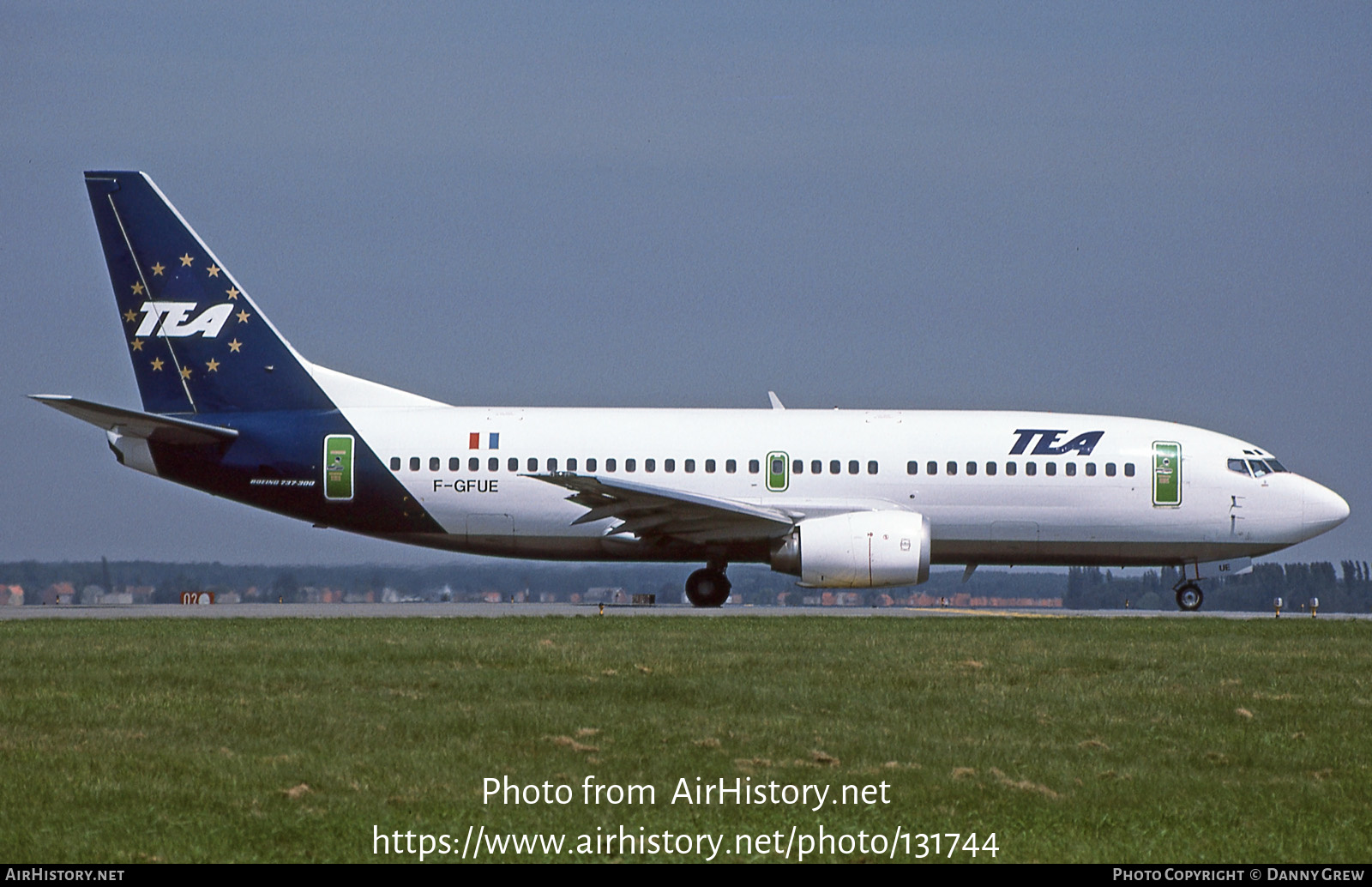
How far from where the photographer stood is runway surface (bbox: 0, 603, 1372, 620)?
24281mm

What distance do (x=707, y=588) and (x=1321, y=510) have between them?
11.9 m

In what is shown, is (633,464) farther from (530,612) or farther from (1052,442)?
(1052,442)

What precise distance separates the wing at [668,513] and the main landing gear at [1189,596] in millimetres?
8085

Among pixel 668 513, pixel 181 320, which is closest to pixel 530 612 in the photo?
pixel 668 513

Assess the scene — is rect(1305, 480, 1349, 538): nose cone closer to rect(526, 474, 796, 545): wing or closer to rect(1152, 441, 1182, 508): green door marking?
rect(1152, 441, 1182, 508): green door marking

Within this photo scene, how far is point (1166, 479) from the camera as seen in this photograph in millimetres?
28859

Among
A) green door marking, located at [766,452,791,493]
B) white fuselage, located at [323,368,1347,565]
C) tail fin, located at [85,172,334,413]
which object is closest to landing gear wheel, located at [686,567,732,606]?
white fuselage, located at [323,368,1347,565]

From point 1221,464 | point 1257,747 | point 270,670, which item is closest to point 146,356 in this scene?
point 270,670

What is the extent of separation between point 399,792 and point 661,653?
7284 millimetres

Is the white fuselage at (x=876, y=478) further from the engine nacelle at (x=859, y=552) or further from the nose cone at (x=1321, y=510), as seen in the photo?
the engine nacelle at (x=859, y=552)

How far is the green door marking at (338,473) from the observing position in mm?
28203

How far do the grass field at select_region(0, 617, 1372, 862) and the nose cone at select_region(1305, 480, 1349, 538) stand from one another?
9.89 m

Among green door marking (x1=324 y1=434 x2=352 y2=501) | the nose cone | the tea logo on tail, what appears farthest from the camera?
the tea logo on tail

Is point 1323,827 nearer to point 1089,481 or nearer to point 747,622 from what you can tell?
point 747,622
